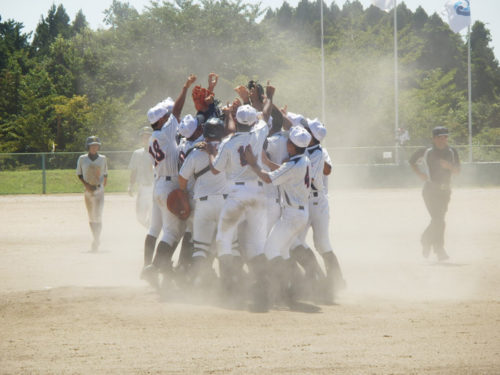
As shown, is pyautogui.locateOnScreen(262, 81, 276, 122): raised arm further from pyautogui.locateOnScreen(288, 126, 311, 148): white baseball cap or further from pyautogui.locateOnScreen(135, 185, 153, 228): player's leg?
pyautogui.locateOnScreen(135, 185, 153, 228): player's leg

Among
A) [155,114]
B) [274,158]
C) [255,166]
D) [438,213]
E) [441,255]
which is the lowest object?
[441,255]

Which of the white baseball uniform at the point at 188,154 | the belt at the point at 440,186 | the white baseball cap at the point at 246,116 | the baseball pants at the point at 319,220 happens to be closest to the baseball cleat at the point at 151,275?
the white baseball uniform at the point at 188,154

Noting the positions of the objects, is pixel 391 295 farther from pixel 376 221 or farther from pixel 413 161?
pixel 376 221

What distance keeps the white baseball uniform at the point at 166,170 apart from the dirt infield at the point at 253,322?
871 millimetres

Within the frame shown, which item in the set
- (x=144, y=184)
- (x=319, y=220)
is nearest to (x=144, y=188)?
(x=144, y=184)

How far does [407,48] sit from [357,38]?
32.5 feet

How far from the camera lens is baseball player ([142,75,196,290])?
832 centimetres

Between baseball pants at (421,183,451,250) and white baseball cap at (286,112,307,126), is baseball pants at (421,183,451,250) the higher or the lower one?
the lower one

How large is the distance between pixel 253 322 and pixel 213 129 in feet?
8.32

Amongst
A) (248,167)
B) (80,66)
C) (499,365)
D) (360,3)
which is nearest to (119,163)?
(80,66)

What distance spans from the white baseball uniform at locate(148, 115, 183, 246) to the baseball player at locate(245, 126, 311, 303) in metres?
1.52

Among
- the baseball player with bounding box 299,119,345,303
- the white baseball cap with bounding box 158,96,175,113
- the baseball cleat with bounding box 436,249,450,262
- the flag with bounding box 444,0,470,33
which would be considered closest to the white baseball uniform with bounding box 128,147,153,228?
the white baseball cap with bounding box 158,96,175,113

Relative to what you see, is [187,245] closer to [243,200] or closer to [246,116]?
[243,200]

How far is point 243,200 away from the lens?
7336mm
